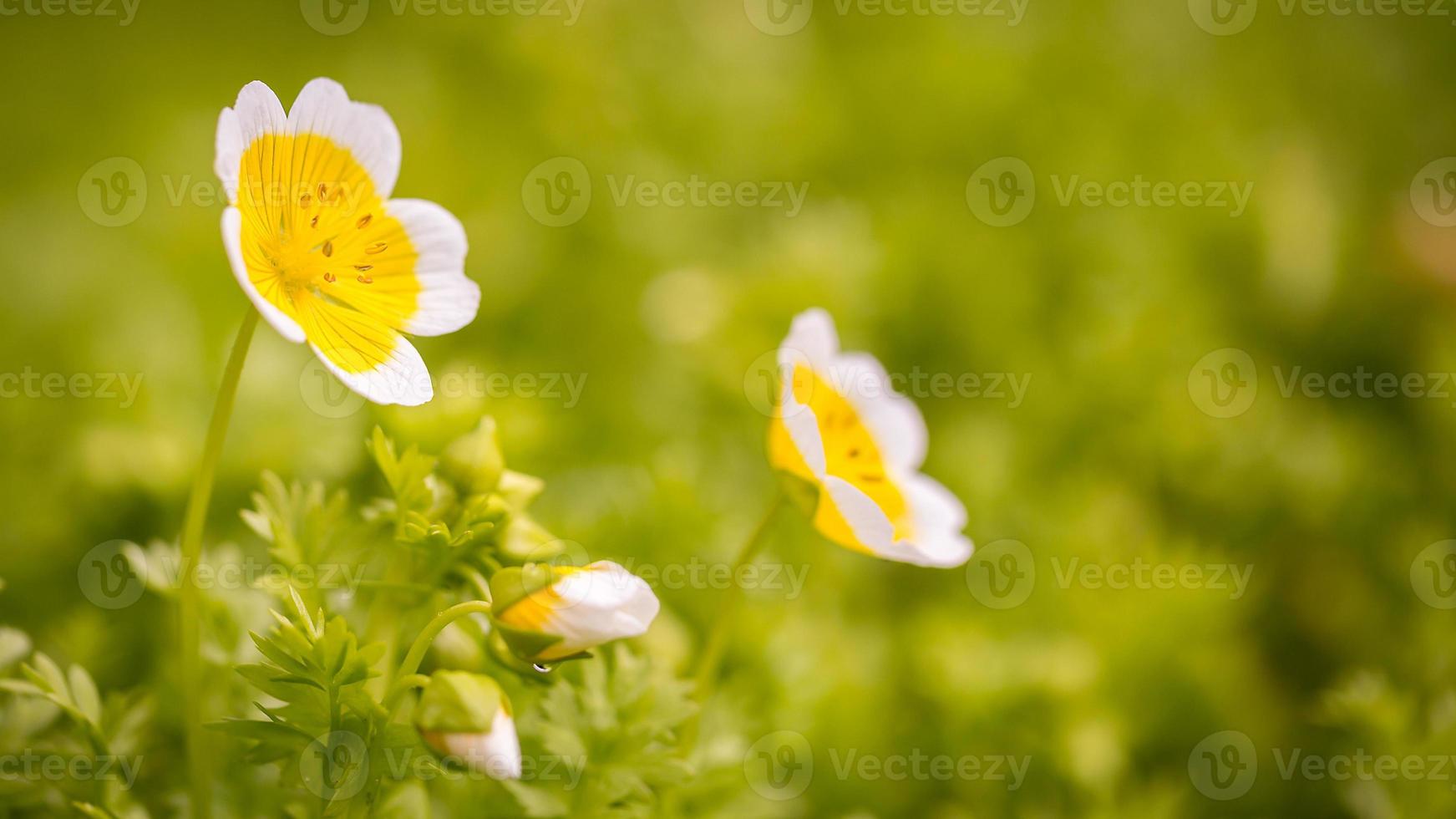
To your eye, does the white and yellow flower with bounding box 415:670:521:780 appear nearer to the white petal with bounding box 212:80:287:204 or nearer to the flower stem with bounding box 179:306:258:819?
the flower stem with bounding box 179:306:258:819

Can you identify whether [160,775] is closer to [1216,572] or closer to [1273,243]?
[1216,572]

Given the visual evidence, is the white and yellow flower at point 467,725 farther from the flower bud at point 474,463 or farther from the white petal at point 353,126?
the white petal at point 353,126

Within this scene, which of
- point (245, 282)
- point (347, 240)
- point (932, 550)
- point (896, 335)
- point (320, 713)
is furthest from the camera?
point (896, 335)

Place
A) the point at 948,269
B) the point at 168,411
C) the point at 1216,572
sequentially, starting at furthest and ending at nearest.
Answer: the point at 948,269 → the point at 1216,572 → the point at 168,411

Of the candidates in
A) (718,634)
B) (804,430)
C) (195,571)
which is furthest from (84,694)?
(804,430)

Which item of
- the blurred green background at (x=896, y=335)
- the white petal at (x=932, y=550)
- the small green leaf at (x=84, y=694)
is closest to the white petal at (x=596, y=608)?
the white petal at (x=932, y=550)

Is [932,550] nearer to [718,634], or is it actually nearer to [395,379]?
[718,634]

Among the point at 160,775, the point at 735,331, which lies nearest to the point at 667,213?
the point at 735,331

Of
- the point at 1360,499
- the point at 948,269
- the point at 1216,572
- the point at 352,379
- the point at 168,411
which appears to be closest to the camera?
the point at 352,379
